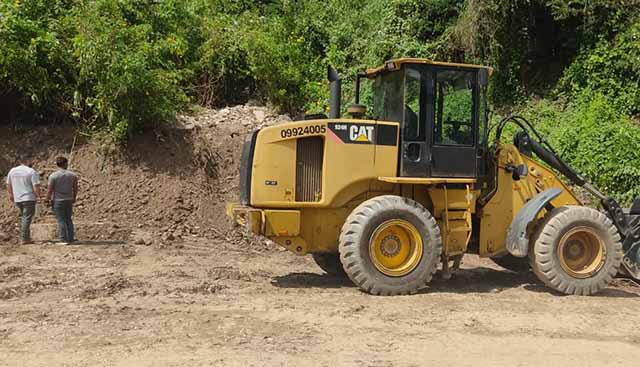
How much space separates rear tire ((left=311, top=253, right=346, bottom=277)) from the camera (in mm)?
9117

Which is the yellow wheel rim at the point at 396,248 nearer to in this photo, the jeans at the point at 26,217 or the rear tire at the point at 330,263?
the rear tire at the point at 330,263

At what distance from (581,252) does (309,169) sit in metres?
3.33

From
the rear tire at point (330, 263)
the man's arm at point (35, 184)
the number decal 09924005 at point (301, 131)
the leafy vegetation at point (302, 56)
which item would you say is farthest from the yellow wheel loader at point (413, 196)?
the leafy vegetation at point (302, 56)

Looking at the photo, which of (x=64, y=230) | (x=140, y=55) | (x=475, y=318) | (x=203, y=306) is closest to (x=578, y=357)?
(x=475, y=318)

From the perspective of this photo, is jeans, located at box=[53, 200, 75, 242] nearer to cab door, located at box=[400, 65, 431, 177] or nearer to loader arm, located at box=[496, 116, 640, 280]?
cab door, located at box=[400, 65, 431, 177]

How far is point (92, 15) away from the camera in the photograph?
44.1 feet

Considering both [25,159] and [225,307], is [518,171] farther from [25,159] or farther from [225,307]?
[25,159]

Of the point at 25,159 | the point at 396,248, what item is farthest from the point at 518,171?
the point at 25,159

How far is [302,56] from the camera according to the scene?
16.9m

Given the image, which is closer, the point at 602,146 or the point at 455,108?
the point at 455,108

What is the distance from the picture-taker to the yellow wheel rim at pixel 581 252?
8.06 m

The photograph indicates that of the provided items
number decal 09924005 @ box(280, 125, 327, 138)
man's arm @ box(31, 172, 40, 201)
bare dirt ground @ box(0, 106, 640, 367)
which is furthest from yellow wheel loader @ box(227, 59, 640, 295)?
man's arm @ box(31, 172, 40, 201)

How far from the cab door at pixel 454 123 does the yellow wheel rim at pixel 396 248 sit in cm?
76

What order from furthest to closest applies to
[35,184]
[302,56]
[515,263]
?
[302,56], [35,184], [515,263]
